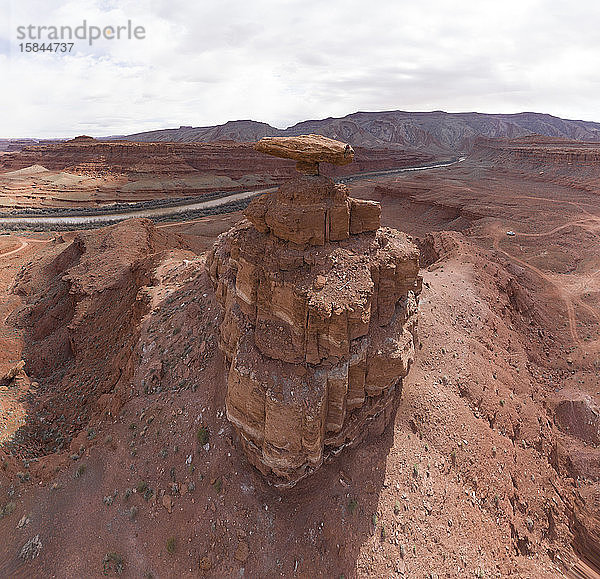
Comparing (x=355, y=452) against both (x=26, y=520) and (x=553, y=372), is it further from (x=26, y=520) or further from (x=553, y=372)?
(x=553, y=372)

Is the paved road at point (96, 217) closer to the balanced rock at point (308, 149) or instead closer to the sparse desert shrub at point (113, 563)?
the balanced rock at point (308, 149)

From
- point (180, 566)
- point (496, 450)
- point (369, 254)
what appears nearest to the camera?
point (180, 566)

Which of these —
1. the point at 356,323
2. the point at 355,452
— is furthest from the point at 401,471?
the point at 356,323

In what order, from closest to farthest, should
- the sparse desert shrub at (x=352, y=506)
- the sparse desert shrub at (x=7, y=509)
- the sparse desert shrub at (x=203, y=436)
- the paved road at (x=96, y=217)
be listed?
the sparse desert shrub at (x=352, y=506) < the sparse desert shrub at (x=7, y=509) < the sparse desert shrub at (x=203, y=436) < the paved road at (x=96, y=217)

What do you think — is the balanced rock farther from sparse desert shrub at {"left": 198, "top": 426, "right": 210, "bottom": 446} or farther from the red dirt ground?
sparse desert shrub at {"left": 198, "top": 426, "right": 210, "bottom": 446}

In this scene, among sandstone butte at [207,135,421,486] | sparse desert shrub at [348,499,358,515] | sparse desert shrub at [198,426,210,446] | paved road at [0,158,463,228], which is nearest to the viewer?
sandstone butte at [207,135,421,486]

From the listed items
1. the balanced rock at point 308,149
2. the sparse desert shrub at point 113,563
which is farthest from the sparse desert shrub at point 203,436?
the balanced rock at point 308,149

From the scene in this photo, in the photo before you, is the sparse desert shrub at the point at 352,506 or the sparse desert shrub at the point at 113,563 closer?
the sparse desert shrub at the point at 113,563

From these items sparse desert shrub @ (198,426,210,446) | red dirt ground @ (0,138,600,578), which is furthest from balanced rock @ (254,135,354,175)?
sparse desert shrub @ (198,426,210,446)
